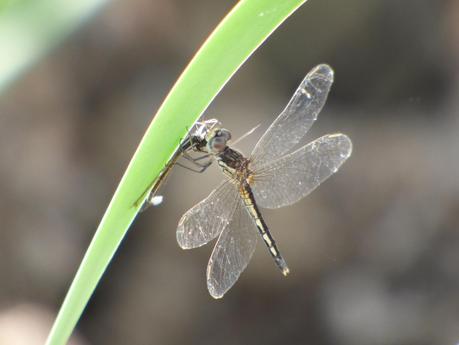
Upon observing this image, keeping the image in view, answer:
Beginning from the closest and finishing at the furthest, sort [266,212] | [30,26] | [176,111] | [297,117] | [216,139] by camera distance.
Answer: [176,111], [30,26], [216,139], [297,117], [266,212]

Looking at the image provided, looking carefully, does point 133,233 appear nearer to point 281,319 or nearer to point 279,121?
point 281,319

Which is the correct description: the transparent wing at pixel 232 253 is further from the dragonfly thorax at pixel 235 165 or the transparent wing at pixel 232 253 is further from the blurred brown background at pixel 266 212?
the blurred brown background at pixel 266 212

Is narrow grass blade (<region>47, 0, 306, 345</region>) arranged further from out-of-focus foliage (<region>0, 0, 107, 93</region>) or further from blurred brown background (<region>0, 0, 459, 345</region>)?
blurred brown background (<region>0, 0, 459, 345</region>)

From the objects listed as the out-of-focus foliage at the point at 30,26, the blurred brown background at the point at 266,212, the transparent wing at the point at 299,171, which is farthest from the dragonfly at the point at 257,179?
the blurred brown background at the point at 266,212

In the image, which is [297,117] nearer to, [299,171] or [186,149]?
[299,171]

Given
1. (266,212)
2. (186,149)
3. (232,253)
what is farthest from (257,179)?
(266,212)

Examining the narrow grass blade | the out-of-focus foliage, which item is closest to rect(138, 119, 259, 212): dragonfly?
the narrow grass blade
